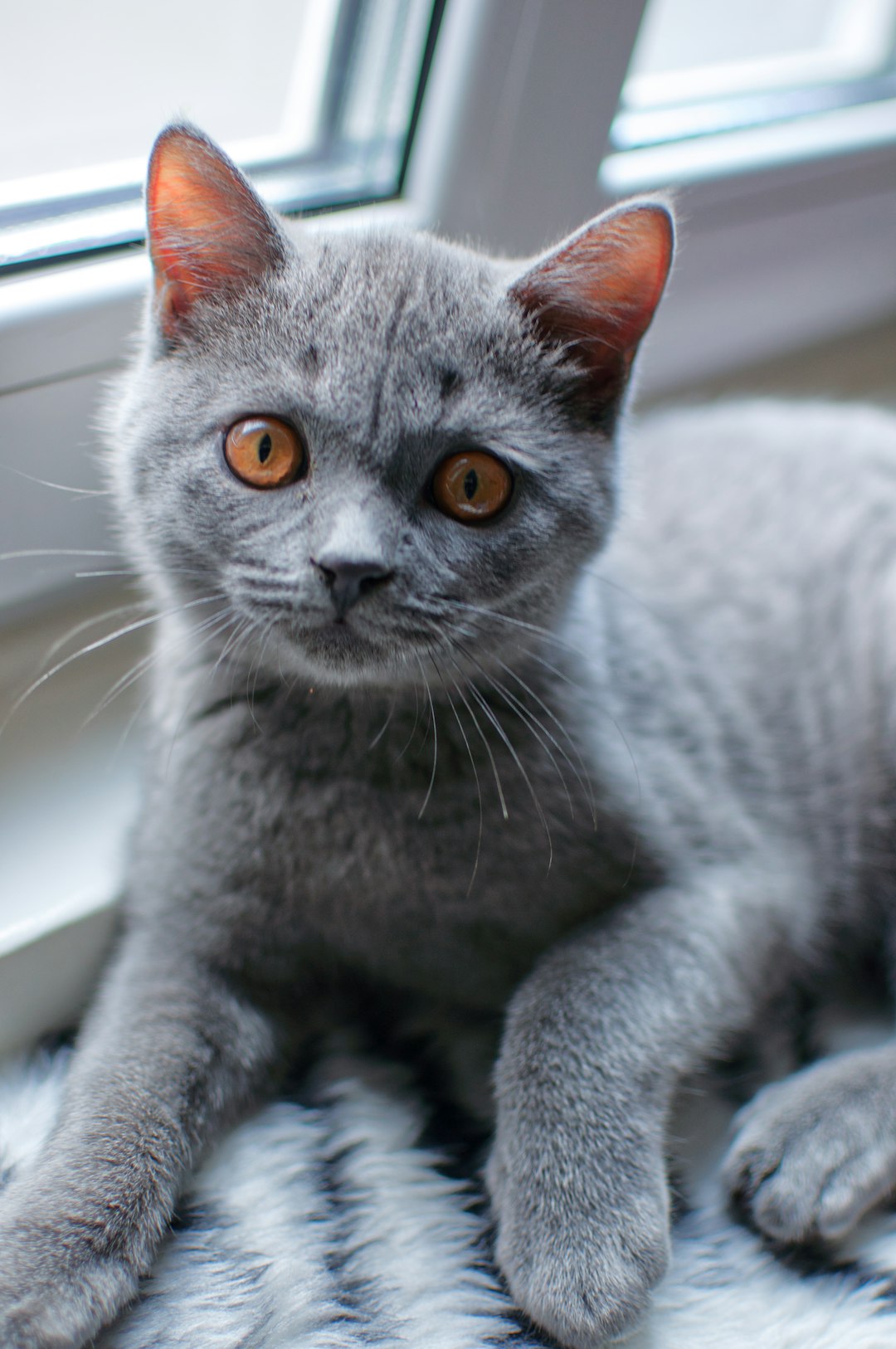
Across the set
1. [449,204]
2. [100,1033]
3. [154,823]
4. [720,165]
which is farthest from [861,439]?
[100,1033]

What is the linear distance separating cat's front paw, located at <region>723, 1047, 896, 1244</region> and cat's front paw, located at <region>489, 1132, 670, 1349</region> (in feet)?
0.24

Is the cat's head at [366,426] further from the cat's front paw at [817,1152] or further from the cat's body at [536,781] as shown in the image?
the cat's front paw at [817,1152]

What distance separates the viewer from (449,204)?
1099 millimetres

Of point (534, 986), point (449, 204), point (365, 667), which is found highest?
point (449, 204)

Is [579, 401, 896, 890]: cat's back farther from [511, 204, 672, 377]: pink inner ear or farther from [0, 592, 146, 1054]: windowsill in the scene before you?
[0, 592, 146, 1054]: windowsill

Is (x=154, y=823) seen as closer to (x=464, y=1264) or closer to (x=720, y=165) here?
(x=464, y=1264)

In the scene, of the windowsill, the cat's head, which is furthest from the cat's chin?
the windowsill

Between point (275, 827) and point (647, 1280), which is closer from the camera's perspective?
point (647, 1280)

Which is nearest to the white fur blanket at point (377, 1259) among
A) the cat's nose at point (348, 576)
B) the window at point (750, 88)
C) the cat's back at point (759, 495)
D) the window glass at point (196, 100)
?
the cat's nose at point (348, 576)

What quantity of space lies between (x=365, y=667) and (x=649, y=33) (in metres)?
0.88

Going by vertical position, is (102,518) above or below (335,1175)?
above

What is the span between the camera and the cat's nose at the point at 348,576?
25.5 inches

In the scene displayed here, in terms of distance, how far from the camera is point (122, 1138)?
0.70 metres

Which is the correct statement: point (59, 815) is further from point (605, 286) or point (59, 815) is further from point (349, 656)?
point (605, 286)
